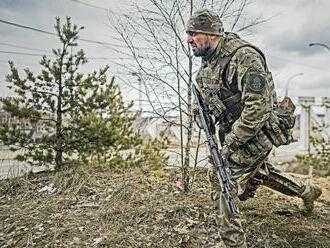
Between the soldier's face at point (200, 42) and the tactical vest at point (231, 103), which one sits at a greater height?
the soldier's face at point (200, 42)

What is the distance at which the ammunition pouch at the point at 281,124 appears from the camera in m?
2.91

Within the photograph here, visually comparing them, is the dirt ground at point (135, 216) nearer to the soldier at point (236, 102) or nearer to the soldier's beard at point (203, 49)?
the soldier at point (236, 102)

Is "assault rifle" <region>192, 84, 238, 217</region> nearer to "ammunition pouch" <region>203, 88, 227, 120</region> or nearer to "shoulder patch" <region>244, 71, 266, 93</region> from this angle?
"ammunition pouch" <region>203, 88, 227, 120</region>

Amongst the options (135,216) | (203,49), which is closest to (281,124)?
(203,49)

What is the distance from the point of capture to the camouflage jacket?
2.65 metres

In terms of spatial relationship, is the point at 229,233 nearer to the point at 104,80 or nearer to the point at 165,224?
the point at 165,224

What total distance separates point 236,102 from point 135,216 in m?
1.62

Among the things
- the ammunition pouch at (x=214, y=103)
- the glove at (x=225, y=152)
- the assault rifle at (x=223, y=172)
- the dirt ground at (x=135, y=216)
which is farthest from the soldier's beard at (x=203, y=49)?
the dirt ground at (x=135, y=216)

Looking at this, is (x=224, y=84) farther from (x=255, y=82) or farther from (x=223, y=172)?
(x=223, y=172)

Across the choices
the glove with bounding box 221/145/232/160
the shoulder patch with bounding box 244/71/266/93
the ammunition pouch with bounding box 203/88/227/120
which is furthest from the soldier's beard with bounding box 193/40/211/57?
the glove with bounding box 221/145/232/160

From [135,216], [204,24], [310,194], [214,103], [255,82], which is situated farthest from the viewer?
[135,216]

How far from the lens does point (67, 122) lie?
6367 mm

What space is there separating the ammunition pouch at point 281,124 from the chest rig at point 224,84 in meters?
0.24

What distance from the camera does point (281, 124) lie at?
117 inches
